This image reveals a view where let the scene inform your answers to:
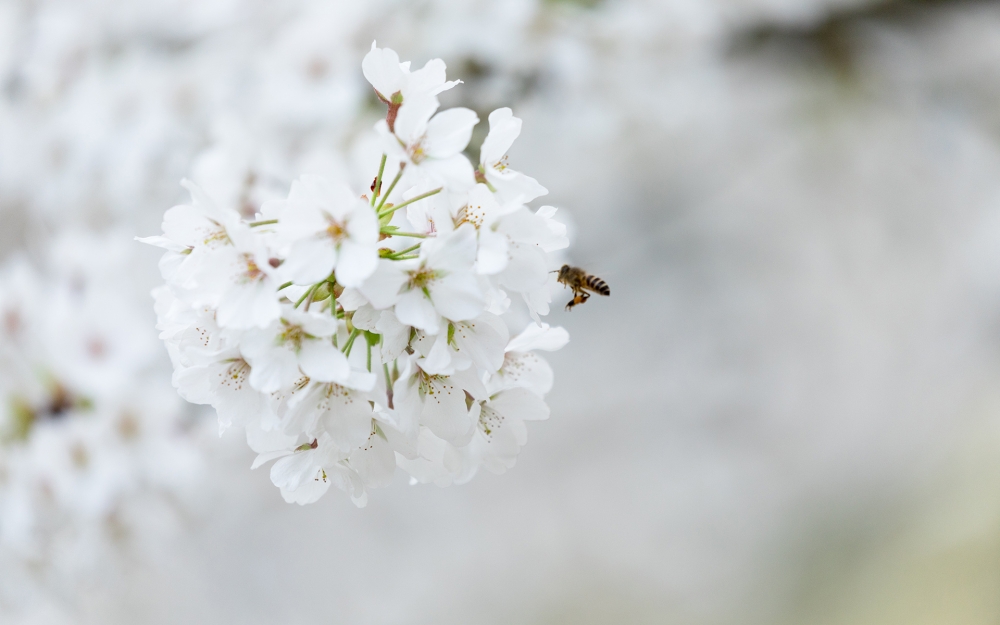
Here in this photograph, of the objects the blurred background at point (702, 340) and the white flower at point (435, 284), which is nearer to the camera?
the white flower at point (435, 284)

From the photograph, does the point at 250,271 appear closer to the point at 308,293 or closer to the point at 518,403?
the point at 308,293

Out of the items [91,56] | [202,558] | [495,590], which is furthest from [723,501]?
[91,56]

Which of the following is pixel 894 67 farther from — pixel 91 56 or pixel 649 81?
pixel 91 56

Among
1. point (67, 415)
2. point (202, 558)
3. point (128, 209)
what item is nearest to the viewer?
point (67, 415)

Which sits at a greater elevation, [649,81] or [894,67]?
[894,67]

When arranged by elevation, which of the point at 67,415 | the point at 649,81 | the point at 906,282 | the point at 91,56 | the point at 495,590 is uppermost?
the point at 906,282

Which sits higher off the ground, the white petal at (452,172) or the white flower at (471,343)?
the white petal at (452,172)

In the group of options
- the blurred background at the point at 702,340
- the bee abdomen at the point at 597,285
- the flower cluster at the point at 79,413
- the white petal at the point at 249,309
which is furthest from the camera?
the blurred background at the point at 702,340

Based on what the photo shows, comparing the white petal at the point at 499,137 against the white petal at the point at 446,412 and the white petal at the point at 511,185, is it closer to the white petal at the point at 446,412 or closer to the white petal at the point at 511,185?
the white petal at the point at 511,185

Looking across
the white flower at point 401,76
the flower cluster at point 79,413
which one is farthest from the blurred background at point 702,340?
the white flower at point 401,76
